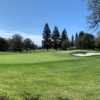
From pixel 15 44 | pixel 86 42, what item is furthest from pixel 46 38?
pixel 86 42

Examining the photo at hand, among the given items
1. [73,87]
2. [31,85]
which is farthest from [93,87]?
[31,85]

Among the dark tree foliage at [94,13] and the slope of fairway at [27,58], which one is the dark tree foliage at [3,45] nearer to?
the slope of fairway at [27,58]

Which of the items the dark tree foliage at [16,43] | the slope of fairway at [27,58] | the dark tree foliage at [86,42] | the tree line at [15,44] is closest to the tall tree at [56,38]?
the tree line at [15,44]

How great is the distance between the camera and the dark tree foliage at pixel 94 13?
15.8 meters

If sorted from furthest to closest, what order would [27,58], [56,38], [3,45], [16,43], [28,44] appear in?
1. [56,38]
2. [28,44]
3. [16,43]
4. [3,45]
5. [27,58]

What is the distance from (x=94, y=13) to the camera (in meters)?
16.3

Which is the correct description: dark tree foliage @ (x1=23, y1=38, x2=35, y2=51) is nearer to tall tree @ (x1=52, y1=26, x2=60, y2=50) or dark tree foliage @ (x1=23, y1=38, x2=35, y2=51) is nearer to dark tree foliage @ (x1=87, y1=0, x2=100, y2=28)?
tall tree @ (x1=52, y1=26, x2=60, y2=50)

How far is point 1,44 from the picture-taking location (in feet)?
273

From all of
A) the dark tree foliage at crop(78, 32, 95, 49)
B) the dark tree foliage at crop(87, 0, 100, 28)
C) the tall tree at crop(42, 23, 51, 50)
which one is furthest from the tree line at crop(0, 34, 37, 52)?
the dark tree foliage at crop(87, 0, 100, 28)

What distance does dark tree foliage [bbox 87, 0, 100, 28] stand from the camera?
51.7 ft

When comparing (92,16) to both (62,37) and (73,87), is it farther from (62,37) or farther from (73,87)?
(62,37)

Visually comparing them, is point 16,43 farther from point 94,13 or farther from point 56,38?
point 94,13

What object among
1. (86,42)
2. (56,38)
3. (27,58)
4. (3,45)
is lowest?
(27,58)

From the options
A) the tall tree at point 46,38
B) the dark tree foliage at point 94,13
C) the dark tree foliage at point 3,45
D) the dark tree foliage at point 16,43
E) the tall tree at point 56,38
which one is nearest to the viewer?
the dark tree foliage at point 94,13
